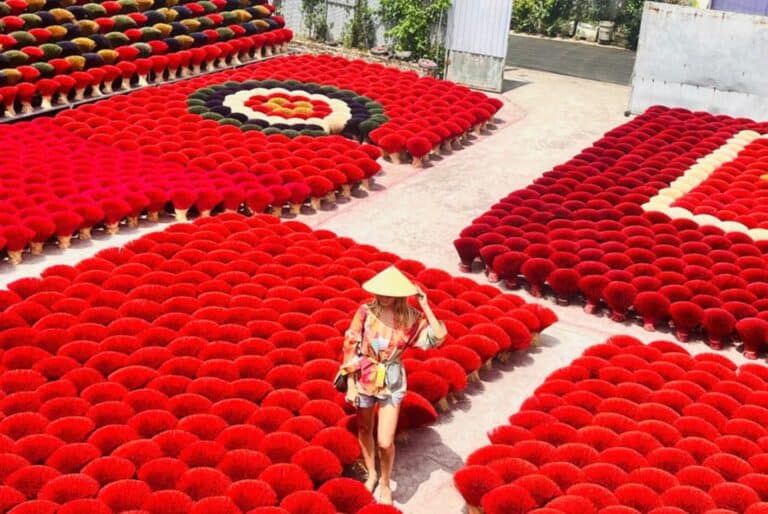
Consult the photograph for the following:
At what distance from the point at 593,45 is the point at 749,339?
884 inches

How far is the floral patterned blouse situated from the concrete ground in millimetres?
1271

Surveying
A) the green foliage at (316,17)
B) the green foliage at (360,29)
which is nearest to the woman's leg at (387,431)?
the green foliage at (360,29)

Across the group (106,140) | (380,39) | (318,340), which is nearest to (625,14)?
(380,39)

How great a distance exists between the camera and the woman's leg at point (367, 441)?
8.45m

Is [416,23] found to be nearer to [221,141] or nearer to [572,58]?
[572,58]

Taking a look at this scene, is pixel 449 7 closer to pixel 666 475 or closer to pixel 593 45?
pixel 593 45

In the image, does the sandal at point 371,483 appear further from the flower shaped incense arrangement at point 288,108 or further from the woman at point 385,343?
the flower shaped incense arrangement at point 288,108

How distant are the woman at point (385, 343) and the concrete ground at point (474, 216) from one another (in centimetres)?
107

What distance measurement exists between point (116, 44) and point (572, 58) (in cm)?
1444

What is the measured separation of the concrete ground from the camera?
9602 mm

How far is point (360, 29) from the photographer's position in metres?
28.4

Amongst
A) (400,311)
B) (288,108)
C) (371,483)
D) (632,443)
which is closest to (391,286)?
(400,311)

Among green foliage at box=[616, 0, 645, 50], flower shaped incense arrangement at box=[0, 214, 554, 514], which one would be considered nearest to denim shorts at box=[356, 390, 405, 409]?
flower shaped incense arrangement at box=[0, 214, 554, 514]

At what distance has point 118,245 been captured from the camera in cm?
1396
